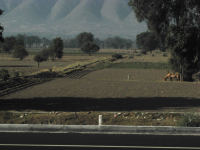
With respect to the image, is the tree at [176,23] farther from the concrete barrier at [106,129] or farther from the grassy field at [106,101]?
the concrete barrier at [106,129]

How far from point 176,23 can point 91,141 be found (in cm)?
2902

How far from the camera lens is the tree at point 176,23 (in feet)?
114

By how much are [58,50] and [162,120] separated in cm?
8820

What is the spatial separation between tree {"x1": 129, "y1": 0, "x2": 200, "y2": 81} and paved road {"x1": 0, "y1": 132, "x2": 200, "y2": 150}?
85.3 feet

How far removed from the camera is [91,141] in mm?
9945

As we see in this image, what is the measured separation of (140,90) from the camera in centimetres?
2862

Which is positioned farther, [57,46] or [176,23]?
[57,46]

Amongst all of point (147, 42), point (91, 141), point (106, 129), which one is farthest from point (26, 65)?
point (147, 42)

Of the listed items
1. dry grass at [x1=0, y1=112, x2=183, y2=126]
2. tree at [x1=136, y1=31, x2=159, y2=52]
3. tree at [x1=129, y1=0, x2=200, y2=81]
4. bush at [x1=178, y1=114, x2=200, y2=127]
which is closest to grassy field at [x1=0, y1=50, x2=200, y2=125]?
dry grass at [x1=0, y1=112, x2=183, y2=126]

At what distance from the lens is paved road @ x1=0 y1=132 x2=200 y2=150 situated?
930 centimetres

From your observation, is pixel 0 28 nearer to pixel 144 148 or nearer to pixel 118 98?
pixel 118 98

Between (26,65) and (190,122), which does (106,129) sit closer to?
(190,122)

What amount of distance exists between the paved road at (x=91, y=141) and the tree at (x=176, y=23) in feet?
85.3

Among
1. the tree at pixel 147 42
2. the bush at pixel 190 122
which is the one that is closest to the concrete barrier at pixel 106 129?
the bush at pixel 190 122
